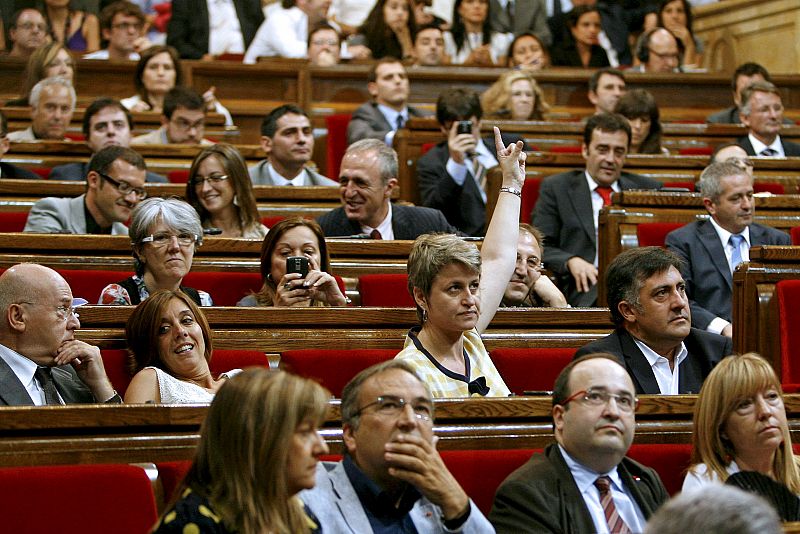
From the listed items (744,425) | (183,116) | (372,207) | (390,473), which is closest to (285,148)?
(183,116)

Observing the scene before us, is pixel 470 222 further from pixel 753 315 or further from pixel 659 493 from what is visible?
pixel 659 493

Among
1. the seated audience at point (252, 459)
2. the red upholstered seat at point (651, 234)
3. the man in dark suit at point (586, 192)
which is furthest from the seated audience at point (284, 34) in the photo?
the seated audience at point (252, 459)

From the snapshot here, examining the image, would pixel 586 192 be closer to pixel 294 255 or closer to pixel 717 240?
pixel 717 240

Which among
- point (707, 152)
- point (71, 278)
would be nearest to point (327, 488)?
point (71, 278)

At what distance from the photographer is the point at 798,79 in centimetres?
555

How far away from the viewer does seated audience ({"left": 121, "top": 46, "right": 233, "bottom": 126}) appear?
15.5 feet

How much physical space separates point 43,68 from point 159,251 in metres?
2.26

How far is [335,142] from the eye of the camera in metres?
4.92

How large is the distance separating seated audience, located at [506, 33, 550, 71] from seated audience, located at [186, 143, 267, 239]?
2.85 m

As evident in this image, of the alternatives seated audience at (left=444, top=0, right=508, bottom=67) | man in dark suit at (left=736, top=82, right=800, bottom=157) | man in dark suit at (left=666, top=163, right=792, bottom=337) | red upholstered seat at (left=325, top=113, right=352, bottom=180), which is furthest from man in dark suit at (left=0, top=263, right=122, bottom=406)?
seated audience at (left=444, top=0, right=508, bottom=67)

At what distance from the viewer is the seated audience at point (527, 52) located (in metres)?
5.82

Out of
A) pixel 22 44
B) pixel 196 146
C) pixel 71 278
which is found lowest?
pixel 71 278

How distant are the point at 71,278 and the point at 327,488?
1.26 m

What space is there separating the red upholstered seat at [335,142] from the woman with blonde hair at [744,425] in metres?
3.13
